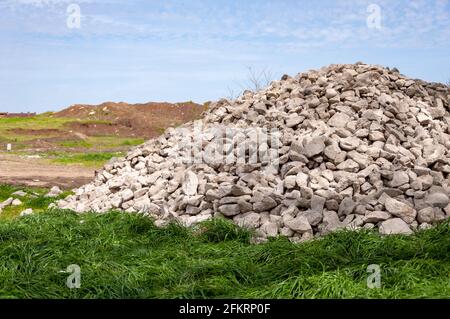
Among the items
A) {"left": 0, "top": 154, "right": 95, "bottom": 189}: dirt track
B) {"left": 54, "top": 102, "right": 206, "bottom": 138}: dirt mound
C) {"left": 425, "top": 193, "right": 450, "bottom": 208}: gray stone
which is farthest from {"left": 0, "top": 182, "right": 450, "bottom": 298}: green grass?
{"left": 54, "top": 102, "right": 206, "bottom": 138}: dirt mound

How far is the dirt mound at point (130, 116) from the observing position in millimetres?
43000

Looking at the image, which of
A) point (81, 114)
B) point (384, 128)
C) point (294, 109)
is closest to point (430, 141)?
point (384, 128)

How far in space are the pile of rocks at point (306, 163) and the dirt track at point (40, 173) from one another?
5.41m

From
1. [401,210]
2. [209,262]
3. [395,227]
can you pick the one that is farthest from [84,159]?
[209,262]

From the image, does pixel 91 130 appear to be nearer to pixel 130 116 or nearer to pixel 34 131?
pixel 34 131

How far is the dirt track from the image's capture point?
1788cm

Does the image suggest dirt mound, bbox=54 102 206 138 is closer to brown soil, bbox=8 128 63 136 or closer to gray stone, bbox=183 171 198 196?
brown soil, bbox=8 128 63 136

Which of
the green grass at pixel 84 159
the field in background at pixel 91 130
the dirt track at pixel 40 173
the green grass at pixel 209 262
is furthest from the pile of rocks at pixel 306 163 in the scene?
the field in background at pixel 91 130

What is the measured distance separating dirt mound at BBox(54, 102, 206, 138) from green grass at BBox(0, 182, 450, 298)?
33889 mm

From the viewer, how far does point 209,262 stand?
6.89 m

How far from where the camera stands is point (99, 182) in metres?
12.9

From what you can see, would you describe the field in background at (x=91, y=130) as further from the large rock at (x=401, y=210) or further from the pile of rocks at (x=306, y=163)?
the large rock at (x=401, y=210)

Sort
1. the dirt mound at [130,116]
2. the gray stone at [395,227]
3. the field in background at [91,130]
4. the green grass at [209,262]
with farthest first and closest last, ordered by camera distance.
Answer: the dirt mound at [130,116], the field in background at [91,130], the gray stone at [395,227], the green grass at [209,262]

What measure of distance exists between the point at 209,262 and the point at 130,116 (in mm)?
42010
